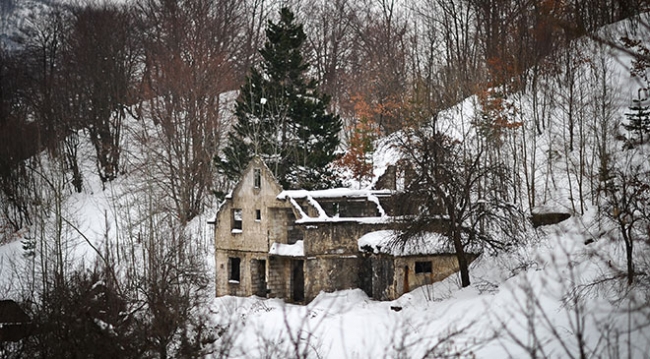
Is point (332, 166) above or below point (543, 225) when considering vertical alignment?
above

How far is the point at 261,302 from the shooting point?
25.7m

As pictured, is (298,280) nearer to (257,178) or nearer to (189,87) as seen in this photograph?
(257,178)

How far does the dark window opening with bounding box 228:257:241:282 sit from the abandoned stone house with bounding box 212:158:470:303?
46 millimetres

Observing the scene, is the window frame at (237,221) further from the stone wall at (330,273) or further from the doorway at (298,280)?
the stone wall at (330,273)

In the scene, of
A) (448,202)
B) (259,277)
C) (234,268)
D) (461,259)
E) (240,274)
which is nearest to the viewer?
(448,202)

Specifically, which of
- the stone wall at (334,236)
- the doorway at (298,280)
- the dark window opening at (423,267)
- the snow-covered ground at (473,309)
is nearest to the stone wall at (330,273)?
the stone wall at (334,236)

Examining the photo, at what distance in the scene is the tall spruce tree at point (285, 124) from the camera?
32125 mm

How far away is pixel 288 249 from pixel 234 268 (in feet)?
13.0

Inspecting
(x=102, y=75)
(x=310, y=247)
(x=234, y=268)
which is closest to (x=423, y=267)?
(x=310, y=247)

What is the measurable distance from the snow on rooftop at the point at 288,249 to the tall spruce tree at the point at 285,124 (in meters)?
5.02

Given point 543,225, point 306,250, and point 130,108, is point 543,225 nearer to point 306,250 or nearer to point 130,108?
point 306,250

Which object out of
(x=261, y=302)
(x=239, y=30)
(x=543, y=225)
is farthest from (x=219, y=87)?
(x=543, y=225)

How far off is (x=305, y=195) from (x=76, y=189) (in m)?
21.0

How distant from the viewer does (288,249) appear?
2680cm
